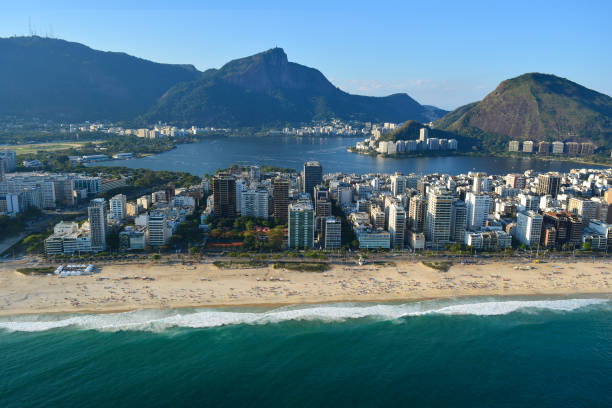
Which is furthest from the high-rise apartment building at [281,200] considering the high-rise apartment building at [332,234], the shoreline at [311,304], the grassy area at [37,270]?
the grassy area at [37,270]

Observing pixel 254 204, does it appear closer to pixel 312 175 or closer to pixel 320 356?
pixel 312 175

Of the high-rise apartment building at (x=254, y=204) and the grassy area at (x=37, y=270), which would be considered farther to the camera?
the high-rise apartment building at (x=254, y=204)

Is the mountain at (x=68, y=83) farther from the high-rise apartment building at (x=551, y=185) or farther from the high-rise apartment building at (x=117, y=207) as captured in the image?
the high-rise apartment building at (x=551, y=185)

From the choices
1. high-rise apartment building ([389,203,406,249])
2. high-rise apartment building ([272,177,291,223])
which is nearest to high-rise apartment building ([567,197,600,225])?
high-rise apartment building ([389,203,406,249])

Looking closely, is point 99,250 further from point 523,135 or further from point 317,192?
point 523,135

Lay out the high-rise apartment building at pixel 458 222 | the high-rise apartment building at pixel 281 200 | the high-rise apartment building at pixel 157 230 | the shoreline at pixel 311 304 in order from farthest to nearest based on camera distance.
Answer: the high-rise apartment building at pixel 281 200 → the high-rise apartment building at pixel 458 222 → the high-rise apartment building at pixel 157 230 → the shoreline at pixel 311 304

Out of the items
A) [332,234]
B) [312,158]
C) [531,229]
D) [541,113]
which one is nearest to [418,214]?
[332,234]
